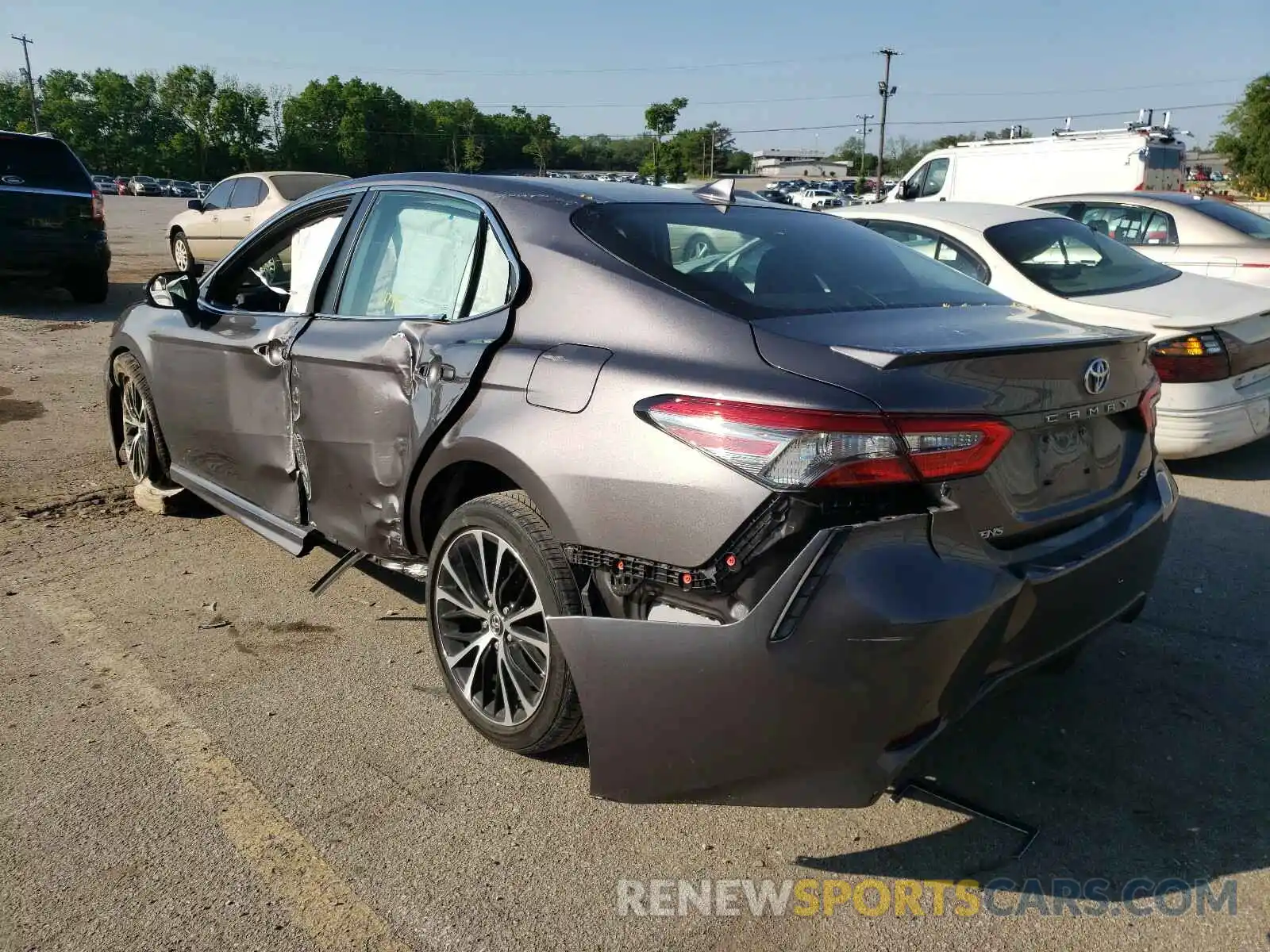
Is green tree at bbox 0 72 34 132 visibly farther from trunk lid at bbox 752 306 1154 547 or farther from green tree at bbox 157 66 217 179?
trunk lid at bbox 752 306 1154 547

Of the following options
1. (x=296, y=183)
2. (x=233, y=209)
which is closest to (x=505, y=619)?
(x=296, y=183)

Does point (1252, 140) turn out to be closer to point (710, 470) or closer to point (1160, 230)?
point (1160, 230)

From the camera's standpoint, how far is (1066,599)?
2.45 m

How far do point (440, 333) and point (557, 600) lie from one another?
98cm

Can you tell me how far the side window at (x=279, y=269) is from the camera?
3.89 m

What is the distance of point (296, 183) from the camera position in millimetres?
14938

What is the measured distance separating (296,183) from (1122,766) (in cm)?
1472

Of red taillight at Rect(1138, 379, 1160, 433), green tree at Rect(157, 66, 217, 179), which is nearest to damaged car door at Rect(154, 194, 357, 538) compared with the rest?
red taillight at Rect(1138, 379, 1160, 433)

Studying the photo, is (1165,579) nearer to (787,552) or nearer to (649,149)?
(787,552)

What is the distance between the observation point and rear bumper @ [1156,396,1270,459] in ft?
17.9

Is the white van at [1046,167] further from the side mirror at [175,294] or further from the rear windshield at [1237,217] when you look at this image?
the side mirror at [175,294]

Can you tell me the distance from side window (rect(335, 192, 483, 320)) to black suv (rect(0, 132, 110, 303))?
9.69 metres

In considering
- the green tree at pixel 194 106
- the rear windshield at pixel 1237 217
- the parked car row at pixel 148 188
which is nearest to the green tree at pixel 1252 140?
the rear windshield at pixel 1237 217

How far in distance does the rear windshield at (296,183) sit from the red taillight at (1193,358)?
468 inches
